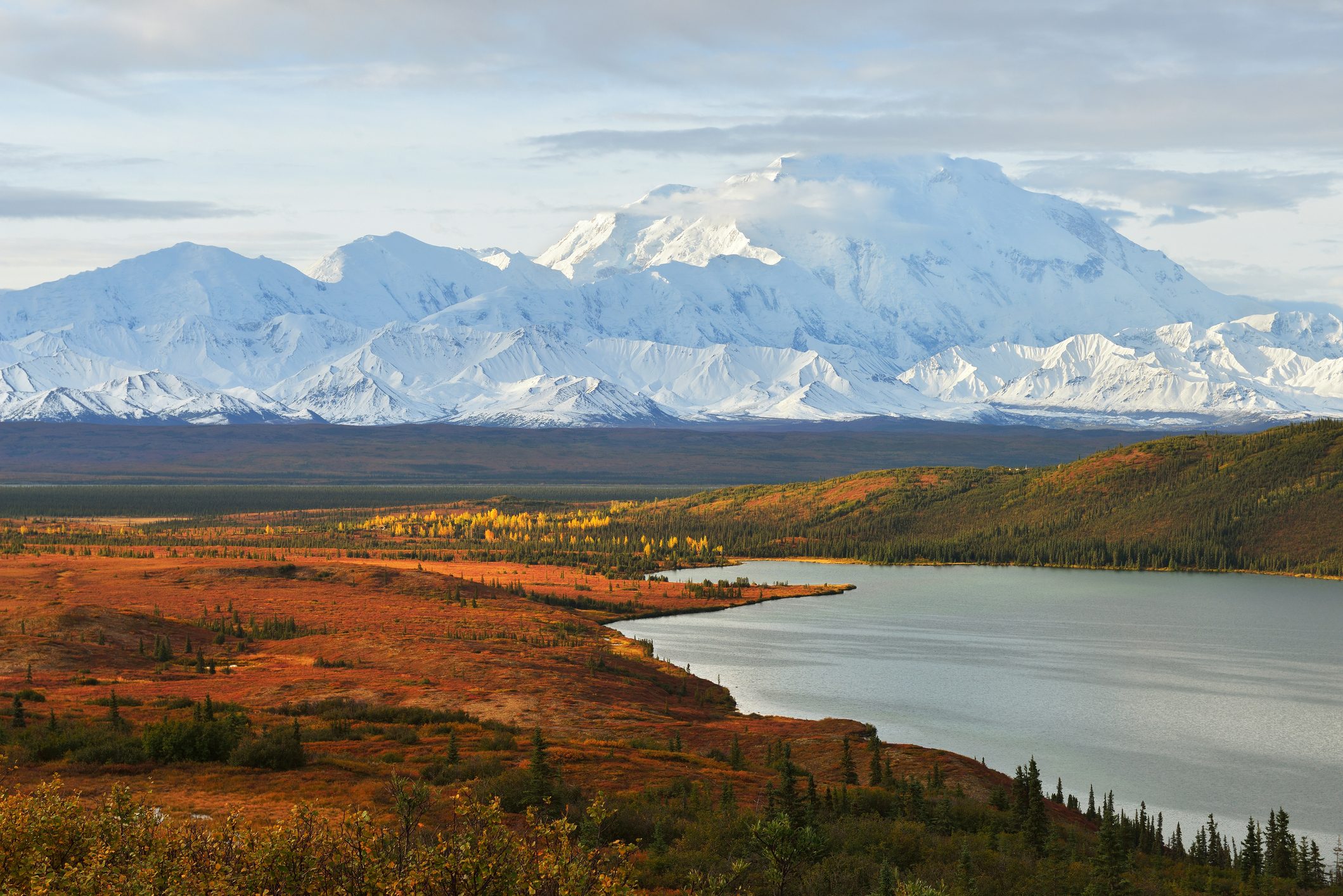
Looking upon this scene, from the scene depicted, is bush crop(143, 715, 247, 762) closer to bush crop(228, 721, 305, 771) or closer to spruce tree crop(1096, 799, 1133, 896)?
bush crop(228, 721, 305, 771)

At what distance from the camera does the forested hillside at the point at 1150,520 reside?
158m

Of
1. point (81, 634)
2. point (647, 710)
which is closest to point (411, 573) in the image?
point (81, 634)

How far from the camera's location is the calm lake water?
2176 inches

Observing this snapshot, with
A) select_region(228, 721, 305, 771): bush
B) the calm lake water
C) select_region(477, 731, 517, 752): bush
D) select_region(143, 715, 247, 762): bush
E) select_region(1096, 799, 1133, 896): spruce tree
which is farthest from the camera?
the calm lake water

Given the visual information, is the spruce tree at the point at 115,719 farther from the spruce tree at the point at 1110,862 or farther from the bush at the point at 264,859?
the spruce tree at the point at 1110,862

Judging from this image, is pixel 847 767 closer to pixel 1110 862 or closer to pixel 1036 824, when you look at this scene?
pixel 1036 824

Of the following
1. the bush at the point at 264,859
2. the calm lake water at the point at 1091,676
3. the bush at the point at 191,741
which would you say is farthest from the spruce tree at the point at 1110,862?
the bush at the point at 191,741

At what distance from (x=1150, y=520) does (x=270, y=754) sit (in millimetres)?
152176

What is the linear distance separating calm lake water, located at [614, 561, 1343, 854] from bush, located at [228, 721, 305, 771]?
29.5 metres

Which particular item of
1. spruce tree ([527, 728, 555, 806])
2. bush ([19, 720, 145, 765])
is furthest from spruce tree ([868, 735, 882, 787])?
bush ([19, 720, 145, 765])

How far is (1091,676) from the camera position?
80.4 meters

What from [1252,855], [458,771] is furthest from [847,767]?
[458,771]

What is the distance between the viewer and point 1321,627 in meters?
103

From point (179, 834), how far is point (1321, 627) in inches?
3893
